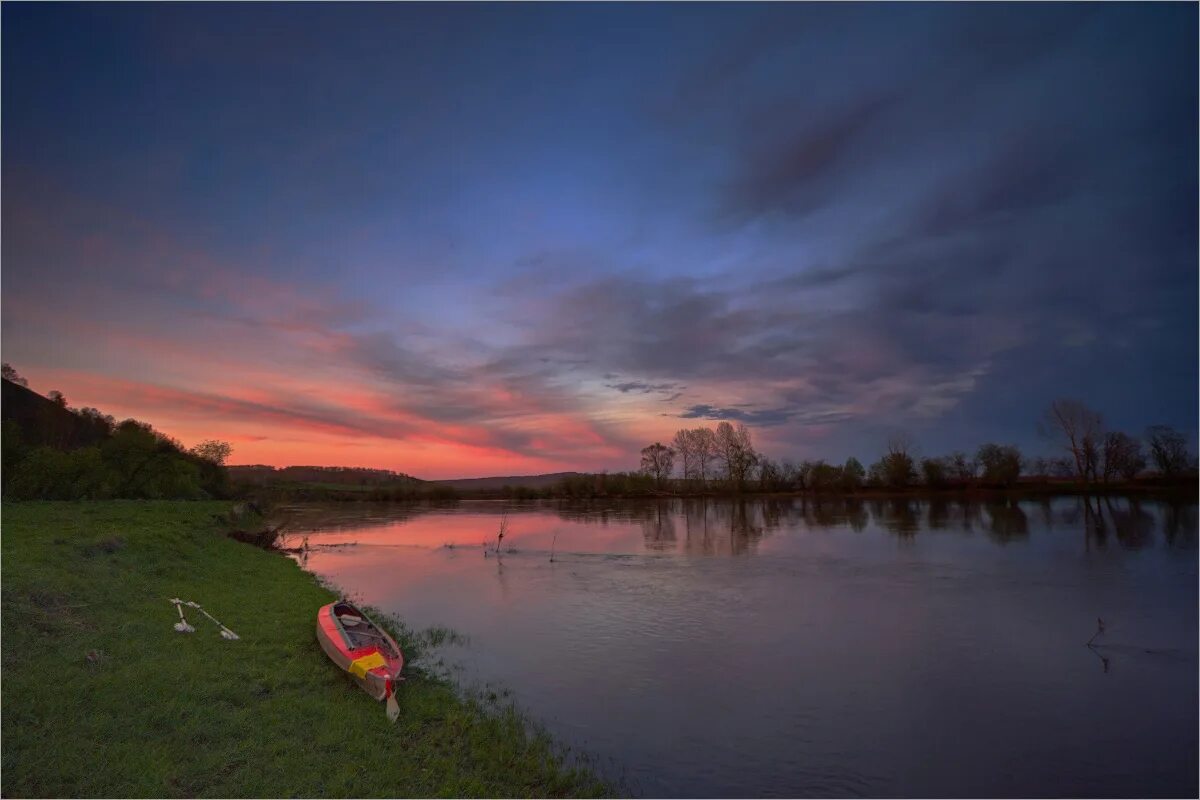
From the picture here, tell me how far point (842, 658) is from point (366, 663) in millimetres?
11934

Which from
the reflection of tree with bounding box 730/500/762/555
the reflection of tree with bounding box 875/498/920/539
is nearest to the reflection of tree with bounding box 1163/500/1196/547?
the reflection of tree with bounding box 875/498/920/539

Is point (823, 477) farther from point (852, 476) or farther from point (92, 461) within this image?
point (92, 461)

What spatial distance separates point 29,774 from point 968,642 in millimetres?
20205

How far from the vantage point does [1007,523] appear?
50438mm

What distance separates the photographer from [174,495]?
174 feet

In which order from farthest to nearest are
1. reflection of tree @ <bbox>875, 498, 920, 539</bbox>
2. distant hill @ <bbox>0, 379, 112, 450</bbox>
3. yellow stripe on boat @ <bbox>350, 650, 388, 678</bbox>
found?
distant hill @ <bbox>0, 379, 112, 450</bbox> → reflection of tree @ <bbox>875, 498, 920, 539</bbox> → yellow stripe on boat @ <bbox>350, 650, 388, 678</bbox>

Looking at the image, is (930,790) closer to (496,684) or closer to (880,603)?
(496,684)

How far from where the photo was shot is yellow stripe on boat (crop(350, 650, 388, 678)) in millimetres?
11695

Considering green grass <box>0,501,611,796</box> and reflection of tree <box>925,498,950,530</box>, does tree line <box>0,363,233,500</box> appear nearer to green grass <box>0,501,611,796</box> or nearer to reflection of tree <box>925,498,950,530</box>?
green grass <box>0,501,611,796</box>

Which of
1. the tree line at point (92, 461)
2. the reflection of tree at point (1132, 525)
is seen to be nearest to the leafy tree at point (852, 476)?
the reflection of tree at point (1132, 525)

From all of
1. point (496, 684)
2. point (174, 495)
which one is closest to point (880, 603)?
point (496, 684)

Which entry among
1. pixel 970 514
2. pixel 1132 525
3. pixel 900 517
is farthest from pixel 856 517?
pixel 1132 525

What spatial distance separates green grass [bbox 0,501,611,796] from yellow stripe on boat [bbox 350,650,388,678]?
1.05 feet

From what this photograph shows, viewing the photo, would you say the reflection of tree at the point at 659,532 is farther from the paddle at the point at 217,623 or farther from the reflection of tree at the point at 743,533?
the paddle at the point at 217,623
